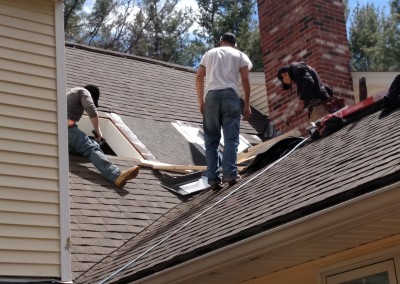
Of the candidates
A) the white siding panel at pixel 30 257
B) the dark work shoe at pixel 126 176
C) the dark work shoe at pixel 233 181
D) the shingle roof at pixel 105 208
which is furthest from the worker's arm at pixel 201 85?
the white siding panel at pixel 30 257

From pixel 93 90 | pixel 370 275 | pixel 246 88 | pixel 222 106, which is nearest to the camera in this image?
pixel 370 275

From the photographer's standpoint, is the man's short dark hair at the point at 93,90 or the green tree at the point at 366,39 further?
the green tree at the point at 366,39

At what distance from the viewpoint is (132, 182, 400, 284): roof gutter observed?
4796 mm

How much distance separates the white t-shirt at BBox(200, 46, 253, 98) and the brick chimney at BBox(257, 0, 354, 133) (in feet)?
6.00

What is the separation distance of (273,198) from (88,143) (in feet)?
11.4

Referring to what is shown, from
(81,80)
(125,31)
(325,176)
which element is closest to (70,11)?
(125,31)

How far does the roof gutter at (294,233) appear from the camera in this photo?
4.80 m

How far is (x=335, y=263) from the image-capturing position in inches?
238

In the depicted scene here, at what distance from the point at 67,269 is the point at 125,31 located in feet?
81.4

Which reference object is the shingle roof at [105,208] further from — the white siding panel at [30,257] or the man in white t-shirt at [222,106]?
the man in white t-shirt at [222,106]

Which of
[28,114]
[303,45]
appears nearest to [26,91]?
[28,114]

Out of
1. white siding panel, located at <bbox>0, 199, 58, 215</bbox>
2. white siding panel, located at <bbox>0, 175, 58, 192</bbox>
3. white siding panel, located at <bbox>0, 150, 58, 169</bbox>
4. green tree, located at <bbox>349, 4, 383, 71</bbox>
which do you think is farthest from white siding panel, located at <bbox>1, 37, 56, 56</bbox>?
green tree, located at <bbox>349, 4, 383, 71</bbox>

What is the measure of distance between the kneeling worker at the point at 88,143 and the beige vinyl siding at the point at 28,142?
1.70 meters

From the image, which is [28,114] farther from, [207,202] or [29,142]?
[207,202]
